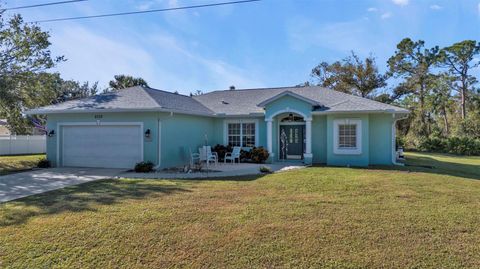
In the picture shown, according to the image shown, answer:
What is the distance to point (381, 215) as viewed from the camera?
22.2 ft

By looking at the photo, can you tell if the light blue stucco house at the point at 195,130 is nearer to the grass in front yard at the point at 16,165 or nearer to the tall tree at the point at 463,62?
the grass in front yard at the point at 16,165

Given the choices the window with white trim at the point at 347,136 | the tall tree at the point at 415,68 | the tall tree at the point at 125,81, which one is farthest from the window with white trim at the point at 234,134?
the tall tree at the point at 415,68

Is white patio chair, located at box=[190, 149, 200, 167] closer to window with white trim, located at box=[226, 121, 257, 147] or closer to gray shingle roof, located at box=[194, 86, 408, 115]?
window with white trim, located at box=[226, 121, 257, 147]

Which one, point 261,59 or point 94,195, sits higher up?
point 261,59

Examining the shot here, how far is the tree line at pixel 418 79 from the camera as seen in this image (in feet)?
120

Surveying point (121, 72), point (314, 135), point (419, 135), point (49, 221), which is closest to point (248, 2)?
point (314, 135)

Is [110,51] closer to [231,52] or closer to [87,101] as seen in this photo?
[87,101]

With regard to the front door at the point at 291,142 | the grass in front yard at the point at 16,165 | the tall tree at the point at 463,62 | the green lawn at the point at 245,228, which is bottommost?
the green lawn at the point at 245,228

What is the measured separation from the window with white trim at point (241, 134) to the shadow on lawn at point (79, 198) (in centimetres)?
825

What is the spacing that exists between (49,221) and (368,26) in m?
16.8

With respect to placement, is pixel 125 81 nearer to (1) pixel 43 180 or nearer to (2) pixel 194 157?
(2) pixel 194 157

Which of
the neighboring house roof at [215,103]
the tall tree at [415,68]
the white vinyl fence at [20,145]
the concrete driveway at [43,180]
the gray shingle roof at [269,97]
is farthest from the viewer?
the tall tree at [415,68]

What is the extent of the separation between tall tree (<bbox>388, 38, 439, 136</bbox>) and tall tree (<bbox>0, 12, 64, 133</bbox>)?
115 ft

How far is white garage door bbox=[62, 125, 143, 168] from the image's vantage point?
48.9 ft
